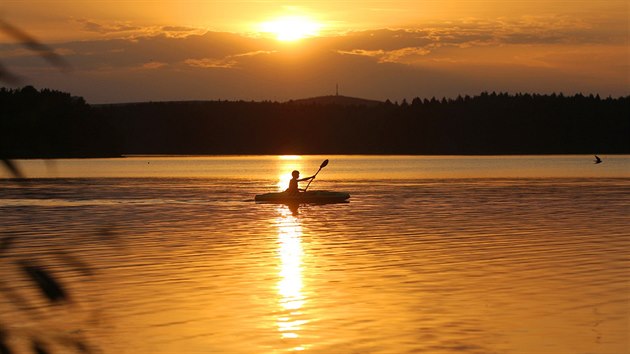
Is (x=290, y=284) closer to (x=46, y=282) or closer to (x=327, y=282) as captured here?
(x=327, y=282)

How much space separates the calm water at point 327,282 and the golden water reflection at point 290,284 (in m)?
0.04

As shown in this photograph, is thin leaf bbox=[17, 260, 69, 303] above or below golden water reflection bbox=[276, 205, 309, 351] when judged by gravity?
above

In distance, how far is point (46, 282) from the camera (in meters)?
1.62

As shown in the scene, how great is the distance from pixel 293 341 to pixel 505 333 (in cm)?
280

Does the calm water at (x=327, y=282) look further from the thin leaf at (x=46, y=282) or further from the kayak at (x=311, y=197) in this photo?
the kayak at (x=311, y=197)

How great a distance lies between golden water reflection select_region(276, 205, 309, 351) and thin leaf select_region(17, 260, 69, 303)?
9.81 metres

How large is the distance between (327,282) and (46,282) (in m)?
16.1

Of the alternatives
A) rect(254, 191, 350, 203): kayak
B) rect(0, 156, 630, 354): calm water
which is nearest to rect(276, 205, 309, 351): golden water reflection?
rect(0, 156, 630, 354): calm water

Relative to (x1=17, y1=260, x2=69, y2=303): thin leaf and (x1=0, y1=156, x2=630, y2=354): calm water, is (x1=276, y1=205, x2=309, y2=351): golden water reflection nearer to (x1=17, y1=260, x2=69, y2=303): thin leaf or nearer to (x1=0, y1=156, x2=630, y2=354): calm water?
(x1=0, y1=156, x2=630, y2=354): calm water

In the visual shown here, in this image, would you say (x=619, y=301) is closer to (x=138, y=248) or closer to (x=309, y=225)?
(x=138, y=248)

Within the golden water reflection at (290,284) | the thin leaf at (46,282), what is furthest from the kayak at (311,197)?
the thin leaf at (46,282)

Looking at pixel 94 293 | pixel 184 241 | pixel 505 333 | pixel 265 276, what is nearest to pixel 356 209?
pixel 184 241

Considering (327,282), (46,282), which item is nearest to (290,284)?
(327,282)

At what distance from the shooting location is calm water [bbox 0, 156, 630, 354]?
38.6 feet
